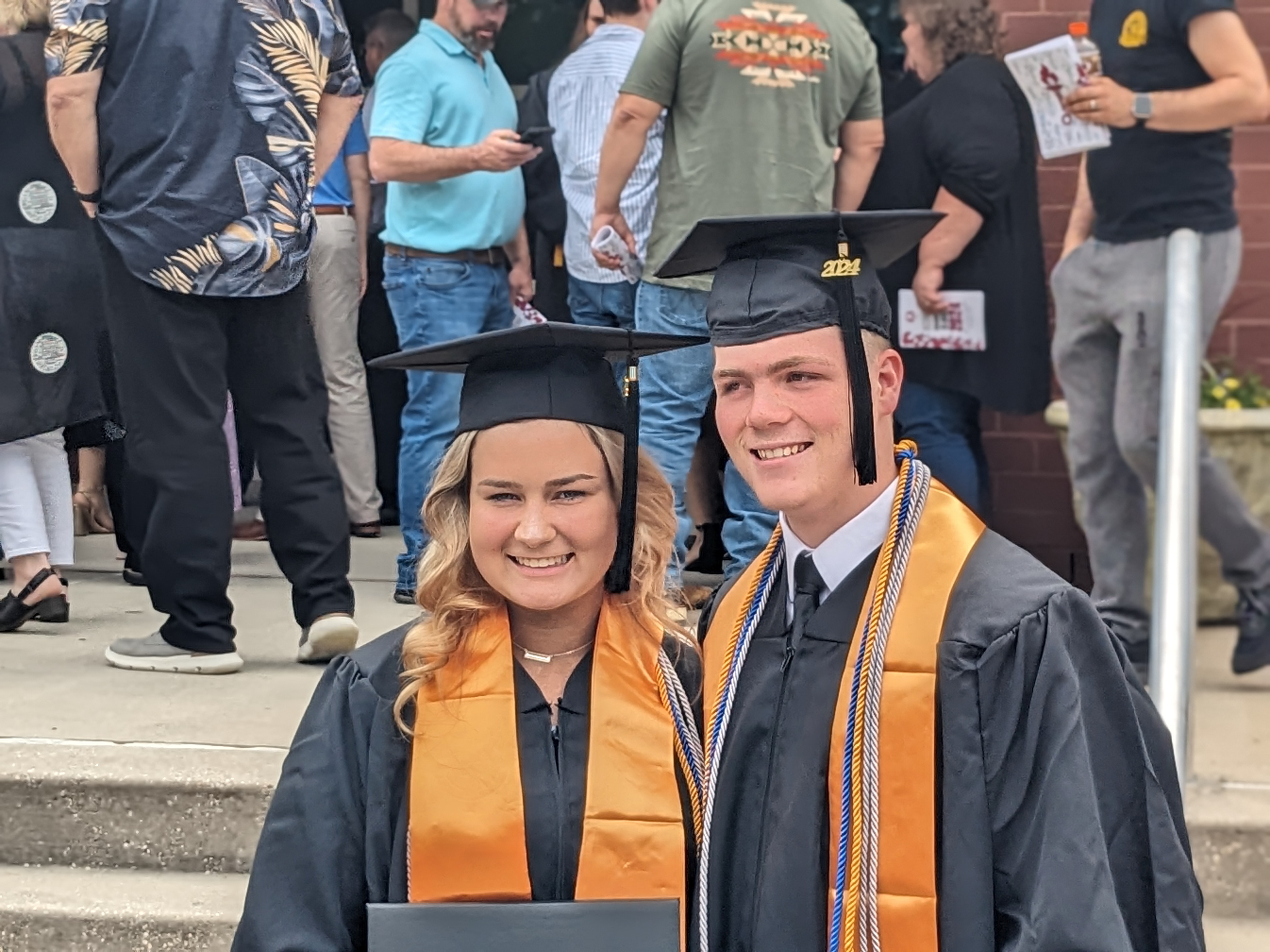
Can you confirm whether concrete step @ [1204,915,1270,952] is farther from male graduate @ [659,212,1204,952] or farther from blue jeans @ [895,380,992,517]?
blue jeans @ [895,380,992,517]

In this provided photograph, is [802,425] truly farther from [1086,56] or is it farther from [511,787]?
[1086,56]

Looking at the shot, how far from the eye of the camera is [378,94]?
4898 millimetres

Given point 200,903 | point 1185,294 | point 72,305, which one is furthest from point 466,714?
point 72,305

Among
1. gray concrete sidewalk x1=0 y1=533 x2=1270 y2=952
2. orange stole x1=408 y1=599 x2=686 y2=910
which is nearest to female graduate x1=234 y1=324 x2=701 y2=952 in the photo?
orange stole x1=408 y1=599 x2=686 y2=910

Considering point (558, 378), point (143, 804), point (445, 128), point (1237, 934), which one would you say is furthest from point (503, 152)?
point (1237, 934)

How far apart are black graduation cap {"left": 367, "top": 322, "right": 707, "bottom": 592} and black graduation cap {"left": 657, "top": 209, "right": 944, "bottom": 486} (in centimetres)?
12

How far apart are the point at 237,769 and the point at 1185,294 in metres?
2.14

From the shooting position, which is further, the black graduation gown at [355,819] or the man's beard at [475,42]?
the man's beard at [475,42]

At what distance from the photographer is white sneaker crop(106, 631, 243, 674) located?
13.9 ft

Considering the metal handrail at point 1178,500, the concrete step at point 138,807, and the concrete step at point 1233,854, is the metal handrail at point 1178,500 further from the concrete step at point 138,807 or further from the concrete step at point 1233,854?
the concrete step at point 138,807

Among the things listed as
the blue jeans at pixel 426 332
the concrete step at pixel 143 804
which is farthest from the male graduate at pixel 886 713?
the blue jeans at pixel 426 332

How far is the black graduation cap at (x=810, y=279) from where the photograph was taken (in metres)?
2.21

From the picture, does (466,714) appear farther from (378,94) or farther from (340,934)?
(378,94)

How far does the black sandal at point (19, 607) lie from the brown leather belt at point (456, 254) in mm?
1300
